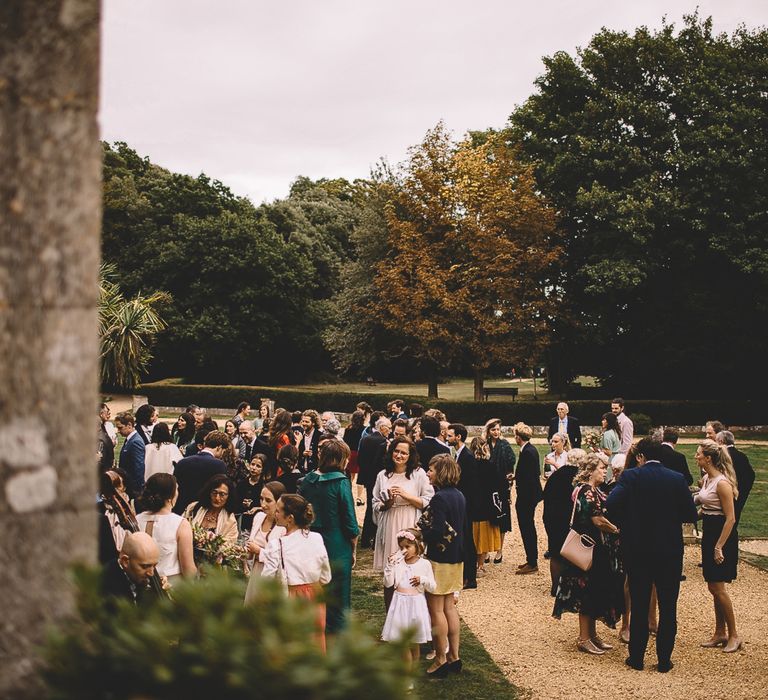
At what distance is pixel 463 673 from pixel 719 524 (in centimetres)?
307

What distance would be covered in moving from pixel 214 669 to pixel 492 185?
115 feet

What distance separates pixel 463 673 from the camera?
784 cm

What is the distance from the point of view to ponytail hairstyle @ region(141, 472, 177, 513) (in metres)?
6.07

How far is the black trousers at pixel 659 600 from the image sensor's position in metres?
7.70

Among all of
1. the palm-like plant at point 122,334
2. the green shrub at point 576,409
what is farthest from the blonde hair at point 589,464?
the green shrub at point 576,409

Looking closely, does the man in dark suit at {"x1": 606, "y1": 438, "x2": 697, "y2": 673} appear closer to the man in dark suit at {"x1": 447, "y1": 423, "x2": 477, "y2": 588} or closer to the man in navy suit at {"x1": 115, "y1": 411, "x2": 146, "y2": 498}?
the man in dark suit at {"x1": 447, "y1": 423, "x2": 477, "y2": 588}

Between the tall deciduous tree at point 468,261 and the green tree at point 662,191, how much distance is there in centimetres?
170

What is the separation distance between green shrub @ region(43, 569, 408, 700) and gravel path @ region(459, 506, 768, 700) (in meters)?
6.09

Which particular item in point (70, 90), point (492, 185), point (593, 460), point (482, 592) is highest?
point (492, 185)

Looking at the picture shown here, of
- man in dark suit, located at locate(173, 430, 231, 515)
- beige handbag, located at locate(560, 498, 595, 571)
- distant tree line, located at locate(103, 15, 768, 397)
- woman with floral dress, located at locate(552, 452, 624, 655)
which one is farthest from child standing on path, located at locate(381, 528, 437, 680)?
distant tree line, located at locate(103, 15, 768, 397)

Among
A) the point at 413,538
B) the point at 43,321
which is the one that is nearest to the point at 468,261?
the point at 413,538

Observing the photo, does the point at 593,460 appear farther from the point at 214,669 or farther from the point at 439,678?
the point at 214,669

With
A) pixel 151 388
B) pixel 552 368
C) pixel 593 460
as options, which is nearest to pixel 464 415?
pixel 552 368

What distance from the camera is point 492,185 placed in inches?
1399
